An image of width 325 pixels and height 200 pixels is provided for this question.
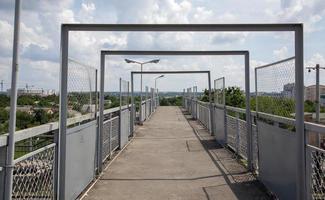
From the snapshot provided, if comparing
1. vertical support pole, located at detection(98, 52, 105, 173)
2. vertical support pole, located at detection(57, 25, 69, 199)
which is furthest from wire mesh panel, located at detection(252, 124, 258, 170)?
vertical support pole, located at detection(57, 25, 69, 199)

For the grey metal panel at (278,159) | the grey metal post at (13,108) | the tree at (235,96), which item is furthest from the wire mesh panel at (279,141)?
the tree at (235,96)

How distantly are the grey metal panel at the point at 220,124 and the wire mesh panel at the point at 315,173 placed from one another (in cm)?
695

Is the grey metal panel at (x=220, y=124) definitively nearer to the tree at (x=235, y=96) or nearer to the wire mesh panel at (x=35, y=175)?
the tree at (x=235, y=96)

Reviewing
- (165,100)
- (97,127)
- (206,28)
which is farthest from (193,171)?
(165,100)

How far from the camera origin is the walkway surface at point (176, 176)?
20.1 ft

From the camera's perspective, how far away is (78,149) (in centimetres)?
577

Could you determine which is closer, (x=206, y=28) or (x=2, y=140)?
(x=2, y=140)

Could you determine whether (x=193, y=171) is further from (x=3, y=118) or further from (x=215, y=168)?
(x=3, y=118)

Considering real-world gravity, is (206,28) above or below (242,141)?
above

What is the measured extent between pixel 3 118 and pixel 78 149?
2.17 m

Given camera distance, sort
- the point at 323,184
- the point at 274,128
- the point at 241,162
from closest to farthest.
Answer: the point at 323,184 → the point at 274,128 → the point at 241,162

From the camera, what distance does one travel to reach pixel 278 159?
18.0ft

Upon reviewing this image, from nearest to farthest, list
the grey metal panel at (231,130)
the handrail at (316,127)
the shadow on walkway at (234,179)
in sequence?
1. the handrail at (316,127)
2. the shadow on walkway at (234,179)
3. the grey metal panel at (231,130)

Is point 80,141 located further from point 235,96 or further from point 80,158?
point 235,96
